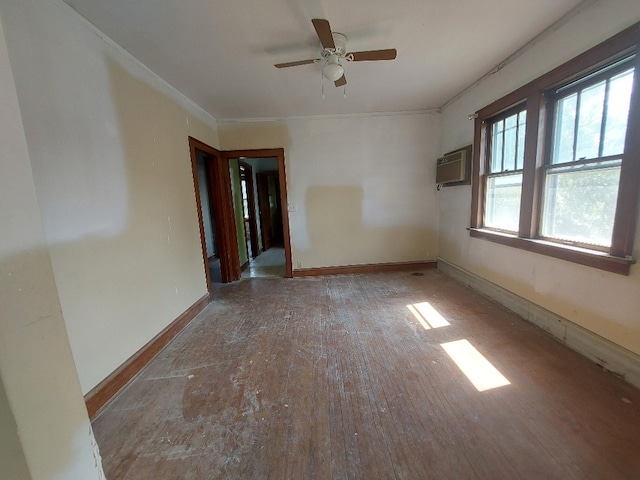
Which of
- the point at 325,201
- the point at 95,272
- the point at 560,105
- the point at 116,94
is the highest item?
the point at 116,94

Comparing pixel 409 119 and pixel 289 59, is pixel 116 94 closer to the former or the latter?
pixel 289 59

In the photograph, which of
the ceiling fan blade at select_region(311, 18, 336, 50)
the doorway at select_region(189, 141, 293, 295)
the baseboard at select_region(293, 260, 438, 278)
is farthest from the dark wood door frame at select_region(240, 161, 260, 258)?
the ceiling fan blade at select_region(311, 18, 336, 50)

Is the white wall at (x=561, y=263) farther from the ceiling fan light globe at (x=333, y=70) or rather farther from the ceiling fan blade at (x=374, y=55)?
the ceiling fan light globe at (x=333, y=70)

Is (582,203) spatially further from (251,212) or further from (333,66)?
(251,212)

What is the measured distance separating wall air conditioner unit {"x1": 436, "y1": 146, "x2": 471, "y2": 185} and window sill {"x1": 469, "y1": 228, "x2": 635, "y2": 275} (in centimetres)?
93

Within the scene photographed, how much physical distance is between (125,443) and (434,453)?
1616mm

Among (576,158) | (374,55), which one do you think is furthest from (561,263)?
(374,55)

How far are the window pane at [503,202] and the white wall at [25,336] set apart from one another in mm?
3425

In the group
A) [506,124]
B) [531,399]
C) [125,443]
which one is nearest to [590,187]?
[506,124]

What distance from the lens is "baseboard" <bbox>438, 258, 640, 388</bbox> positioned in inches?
64.6

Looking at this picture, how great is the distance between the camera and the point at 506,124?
2762 mm

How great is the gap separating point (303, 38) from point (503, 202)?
2.64 m

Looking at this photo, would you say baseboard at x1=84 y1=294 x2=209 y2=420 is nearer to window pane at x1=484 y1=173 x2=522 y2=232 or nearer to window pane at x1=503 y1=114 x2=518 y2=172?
window pane at x1=484 y1=173 x2=522 y2=232

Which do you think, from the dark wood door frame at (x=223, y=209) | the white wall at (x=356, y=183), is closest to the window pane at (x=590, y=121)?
the white wall at (x=356, y=183)
